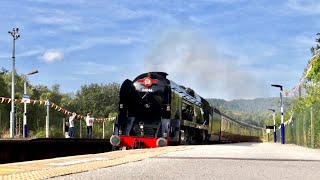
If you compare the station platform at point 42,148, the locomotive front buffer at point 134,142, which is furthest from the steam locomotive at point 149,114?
the station platform at point 42,148

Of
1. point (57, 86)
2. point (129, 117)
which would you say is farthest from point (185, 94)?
point (57, 86)

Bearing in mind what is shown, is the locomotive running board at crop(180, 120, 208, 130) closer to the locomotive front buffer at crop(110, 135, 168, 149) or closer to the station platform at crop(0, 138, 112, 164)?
the locomotive front buffer at crop(110, 135, 168, 149)

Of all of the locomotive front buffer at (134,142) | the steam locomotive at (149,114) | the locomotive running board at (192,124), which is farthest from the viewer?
the locomotive running board at (192,124)

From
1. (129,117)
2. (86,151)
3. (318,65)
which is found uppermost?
(318,65)

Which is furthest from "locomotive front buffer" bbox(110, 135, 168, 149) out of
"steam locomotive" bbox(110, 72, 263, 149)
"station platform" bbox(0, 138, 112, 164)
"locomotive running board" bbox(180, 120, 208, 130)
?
"station platform" bbox(0, 138, 112, 164)

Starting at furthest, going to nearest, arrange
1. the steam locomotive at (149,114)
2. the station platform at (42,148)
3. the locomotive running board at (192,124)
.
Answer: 1. the locomotive running board at (192,124)
2. the steam locomotive at (149,114)
3. the station platform at (42,148)

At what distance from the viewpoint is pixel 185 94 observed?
1109 inches

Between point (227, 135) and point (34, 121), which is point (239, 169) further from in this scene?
point (34, 121)

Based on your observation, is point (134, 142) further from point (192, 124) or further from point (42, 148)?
point (192, 124)

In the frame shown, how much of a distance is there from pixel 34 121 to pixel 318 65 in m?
36.4

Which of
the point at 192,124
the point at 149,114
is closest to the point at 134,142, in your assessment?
the point at 149,114

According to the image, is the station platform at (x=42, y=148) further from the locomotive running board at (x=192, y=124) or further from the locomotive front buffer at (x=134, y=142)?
the locomotive running board at (x=192, y=124)

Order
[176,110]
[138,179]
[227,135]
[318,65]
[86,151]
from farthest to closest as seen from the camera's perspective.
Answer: [227,135]
[318,65]
[86,151]
[176,110]
[138,179]

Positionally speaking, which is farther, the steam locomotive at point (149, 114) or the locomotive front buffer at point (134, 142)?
the steam locomotive at point (149, 114)
